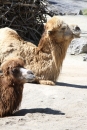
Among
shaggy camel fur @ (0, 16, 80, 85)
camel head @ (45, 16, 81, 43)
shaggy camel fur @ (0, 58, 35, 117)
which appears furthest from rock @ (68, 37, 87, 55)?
shaggy camel fur @ (0, 58, 35, 117)

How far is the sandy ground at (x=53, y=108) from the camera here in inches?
253

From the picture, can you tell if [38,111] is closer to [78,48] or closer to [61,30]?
[61,30]

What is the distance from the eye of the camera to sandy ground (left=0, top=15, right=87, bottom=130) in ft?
21.0

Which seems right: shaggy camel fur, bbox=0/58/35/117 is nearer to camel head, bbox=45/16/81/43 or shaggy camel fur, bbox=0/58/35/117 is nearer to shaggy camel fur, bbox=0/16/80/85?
shaggy camel fur, bbox=0/16/80/85

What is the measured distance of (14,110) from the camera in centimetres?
708

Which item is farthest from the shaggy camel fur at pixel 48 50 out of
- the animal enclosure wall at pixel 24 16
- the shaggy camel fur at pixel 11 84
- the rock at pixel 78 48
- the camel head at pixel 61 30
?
the rock at pixel 78 48

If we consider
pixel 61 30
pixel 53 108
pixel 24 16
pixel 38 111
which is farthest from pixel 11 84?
pixel 24 16

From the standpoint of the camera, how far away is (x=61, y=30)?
9547 mm

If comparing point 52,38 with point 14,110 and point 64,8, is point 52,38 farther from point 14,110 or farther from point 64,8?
point 64,8

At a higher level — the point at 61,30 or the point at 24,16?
the point at 61,30

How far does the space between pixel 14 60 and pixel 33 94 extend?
1587mm

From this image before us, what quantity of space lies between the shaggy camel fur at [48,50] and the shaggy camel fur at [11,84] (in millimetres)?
2448

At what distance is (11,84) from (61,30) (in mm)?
2841

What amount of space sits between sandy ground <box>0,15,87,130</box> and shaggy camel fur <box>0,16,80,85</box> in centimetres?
34
